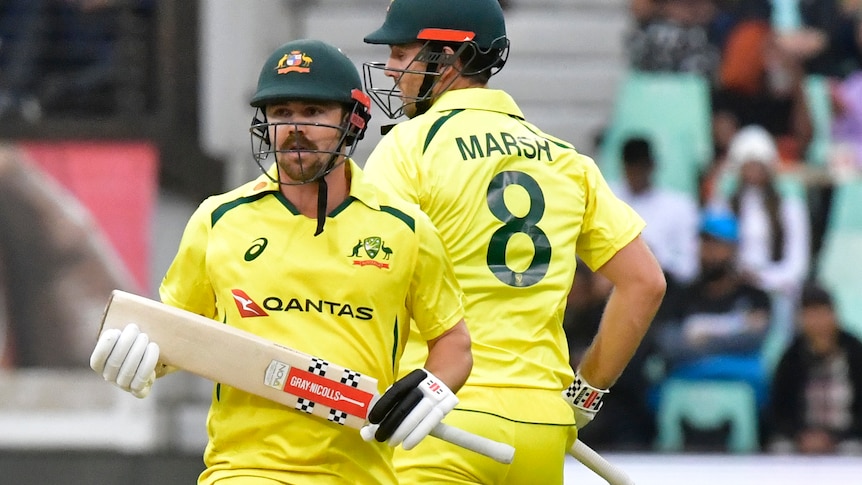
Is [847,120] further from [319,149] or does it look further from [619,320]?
[319,149]

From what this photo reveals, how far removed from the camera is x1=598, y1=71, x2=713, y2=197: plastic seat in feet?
31.3

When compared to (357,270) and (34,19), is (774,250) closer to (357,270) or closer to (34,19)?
(34,19)

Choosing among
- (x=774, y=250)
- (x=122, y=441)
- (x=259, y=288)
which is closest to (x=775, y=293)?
(x=774, y=250)

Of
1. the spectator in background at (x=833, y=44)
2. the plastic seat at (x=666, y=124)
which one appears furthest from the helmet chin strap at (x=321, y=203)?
the spectator in background at (x=833, y=44)

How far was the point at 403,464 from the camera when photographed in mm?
3969

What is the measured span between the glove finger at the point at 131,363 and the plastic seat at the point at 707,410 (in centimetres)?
563

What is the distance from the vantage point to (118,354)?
341 cm

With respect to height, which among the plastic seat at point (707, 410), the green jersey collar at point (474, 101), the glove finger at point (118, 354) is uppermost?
the green jersey collar at point (474, 101)

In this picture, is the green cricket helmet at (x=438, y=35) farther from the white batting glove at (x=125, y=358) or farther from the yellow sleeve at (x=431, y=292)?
the white batting glove at (x=125, y=358)

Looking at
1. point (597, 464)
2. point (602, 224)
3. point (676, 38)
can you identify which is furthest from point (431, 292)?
point (676, 38)

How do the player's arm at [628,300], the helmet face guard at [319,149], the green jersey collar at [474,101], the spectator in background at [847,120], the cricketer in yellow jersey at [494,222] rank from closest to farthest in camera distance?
the helmet face guard at [319,149] → the cricketer in yellow jersey at [494,222] → the green jersey collar at [474,101] → the player's arm at [628,300] → the spectator in background at [847,120]

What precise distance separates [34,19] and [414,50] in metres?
5.94

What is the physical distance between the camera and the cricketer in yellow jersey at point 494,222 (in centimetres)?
405

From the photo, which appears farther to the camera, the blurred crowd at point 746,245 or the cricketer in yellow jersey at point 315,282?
the blurred crowd at point 746,245
